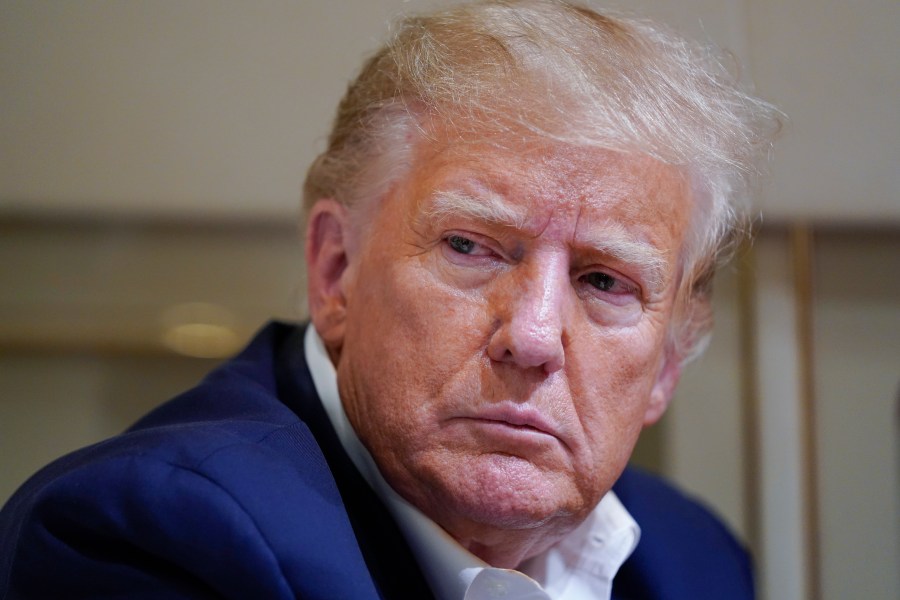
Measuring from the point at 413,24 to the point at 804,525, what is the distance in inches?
52.9

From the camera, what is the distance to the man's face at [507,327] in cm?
109

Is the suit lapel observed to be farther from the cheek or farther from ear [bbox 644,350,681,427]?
ear [bbox 644,350,681,427]

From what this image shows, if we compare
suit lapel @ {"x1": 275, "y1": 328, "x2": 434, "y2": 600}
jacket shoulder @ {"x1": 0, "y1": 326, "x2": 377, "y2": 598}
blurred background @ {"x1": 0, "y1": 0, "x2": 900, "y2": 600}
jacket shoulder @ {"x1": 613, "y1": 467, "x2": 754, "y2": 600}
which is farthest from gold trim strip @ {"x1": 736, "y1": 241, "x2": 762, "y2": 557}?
jacket shoulder @ {"x1": 0, "y1": 326, "x2": 377, "y2": 598}

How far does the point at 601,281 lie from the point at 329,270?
1.35ft

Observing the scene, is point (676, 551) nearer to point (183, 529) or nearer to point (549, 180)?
point (549, 180)

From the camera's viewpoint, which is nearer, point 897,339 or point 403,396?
point 403,396

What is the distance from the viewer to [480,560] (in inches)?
45.5

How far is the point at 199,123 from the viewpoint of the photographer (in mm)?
1783

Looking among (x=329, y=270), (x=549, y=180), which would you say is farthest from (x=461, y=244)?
(x=329, y=270)

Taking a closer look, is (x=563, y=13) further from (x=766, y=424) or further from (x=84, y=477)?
(x=766, y=424)

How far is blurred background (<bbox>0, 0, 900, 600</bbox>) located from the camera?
1.72 metres

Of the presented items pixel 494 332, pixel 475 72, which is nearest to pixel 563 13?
pixel 475 72

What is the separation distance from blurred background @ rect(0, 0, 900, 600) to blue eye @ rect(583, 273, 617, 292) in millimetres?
641

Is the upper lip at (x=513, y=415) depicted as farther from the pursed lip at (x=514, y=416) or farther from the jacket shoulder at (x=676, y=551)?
the jacket shoulder at (x=676, y=551)
